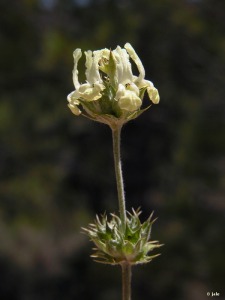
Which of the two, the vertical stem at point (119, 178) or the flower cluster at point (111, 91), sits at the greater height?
the flower cluster at point (111, 91)

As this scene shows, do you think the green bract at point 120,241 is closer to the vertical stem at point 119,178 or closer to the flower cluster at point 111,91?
the vertical stem at point 119,178

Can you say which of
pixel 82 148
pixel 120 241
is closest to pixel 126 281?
pixel 120 241

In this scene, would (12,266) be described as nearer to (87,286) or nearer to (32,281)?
(32,281)

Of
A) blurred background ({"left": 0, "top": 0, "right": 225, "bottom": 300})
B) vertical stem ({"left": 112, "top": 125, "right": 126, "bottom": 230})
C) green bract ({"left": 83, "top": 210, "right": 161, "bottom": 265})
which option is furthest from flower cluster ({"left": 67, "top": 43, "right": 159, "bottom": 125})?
blurred background ({"left": 0, "top": 0, "right": 225, "bottom": 300})

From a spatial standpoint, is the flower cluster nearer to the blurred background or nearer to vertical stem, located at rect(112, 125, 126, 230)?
vertical stem, located at rect(112, 125, 126, 230)

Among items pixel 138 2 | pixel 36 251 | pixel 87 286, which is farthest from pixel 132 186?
pixel 138 2

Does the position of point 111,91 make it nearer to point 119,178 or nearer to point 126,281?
point 119,178

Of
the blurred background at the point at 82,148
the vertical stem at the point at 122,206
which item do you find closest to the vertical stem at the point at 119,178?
the vertical stem at the point at 122,206
